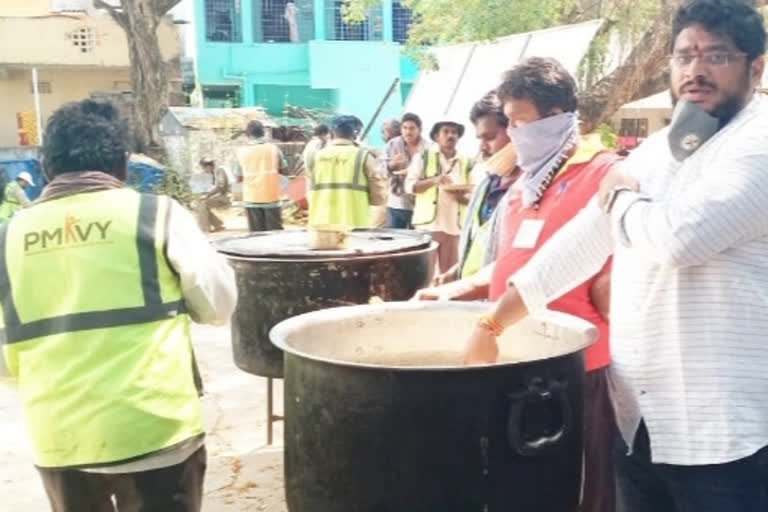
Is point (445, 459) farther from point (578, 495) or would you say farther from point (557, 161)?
point (557, 161)

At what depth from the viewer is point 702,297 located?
5.41ft

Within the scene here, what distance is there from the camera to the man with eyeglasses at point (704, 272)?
1.57 m

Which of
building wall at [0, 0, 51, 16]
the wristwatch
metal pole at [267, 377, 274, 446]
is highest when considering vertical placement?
building wall at [0, 0, 51, 16]

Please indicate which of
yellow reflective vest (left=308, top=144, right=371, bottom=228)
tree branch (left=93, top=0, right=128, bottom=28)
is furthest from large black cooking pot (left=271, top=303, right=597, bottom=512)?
tree branch (left=93, top=0, right=128, bottom=28)

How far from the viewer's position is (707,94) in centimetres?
167

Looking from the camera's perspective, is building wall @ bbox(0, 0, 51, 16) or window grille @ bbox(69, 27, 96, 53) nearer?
window grille @ bbox(69, 27, 96, 53)

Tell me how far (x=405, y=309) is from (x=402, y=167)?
4.88 m

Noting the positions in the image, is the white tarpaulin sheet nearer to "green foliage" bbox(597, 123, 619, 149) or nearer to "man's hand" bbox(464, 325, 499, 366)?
"green foliage" bbox(597, 123, 619, 149)

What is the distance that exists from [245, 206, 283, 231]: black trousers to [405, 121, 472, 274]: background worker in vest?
2.70m

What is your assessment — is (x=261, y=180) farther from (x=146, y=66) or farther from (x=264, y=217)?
(x=146, y=66)

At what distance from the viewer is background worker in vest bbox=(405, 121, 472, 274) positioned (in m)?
6.49

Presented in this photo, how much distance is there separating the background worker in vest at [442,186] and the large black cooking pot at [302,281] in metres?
2.69

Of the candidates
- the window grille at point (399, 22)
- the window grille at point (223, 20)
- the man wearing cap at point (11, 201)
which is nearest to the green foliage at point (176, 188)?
the man wearing cap at point (11, 201)

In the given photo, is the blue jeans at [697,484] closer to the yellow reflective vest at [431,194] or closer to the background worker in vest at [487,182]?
the background worker in vest at [487,182]
